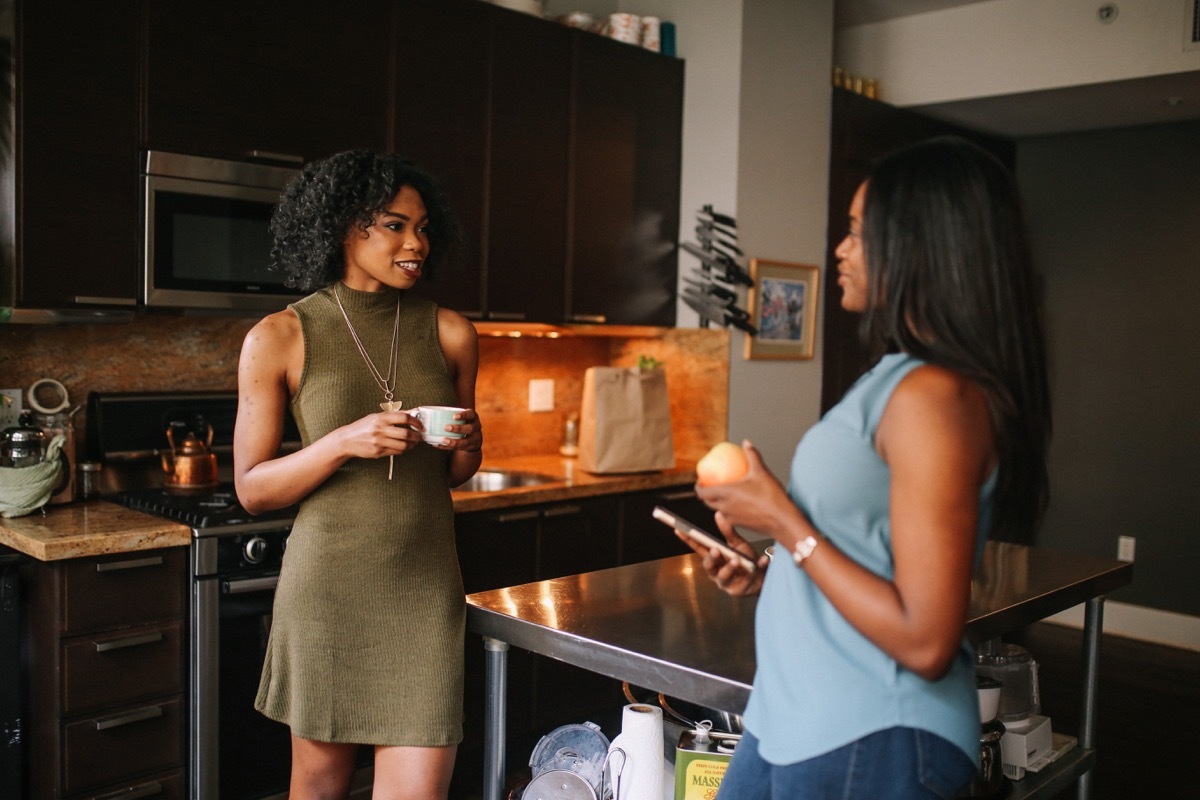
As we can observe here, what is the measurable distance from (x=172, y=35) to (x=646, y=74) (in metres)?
1.79

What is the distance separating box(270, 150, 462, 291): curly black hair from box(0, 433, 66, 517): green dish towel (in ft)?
3.63

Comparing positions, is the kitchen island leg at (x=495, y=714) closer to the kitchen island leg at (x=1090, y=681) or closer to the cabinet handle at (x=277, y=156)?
the kitchen island leg at (x=1090, y=681)

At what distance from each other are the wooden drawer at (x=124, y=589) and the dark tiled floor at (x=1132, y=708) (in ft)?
7.57

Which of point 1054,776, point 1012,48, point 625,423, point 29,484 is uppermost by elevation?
point 1012,48

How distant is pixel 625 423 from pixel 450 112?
3.81 feet

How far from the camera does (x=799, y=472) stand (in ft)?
3.76

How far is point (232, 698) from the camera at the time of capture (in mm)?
2607

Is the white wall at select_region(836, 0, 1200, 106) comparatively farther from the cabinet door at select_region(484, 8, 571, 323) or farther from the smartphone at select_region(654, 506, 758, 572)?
the smartphone at select_region(654, 506, 758, 572)

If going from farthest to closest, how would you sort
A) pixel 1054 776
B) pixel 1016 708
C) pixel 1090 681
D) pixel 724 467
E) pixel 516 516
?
pixel 516 516 < pixel 1090 681 < pixel 1016 708 < pixel 1054 776 < pixel 724 467

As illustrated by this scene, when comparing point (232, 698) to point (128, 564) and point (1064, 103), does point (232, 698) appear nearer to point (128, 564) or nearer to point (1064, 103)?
point (128, 564)

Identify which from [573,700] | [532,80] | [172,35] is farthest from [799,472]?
[532,80]

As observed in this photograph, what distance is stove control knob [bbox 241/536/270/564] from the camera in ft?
8.54

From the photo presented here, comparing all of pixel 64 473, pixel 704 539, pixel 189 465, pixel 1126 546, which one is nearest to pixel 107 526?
pixel 64 473

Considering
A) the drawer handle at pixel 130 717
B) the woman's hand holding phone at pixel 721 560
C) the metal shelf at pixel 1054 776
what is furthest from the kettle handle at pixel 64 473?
the metal shelf at pixel 1054 776
